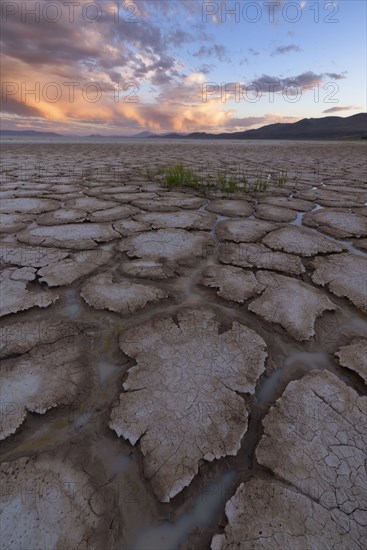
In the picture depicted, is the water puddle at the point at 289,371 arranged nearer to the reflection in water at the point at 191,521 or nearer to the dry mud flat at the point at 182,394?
the dry mud flat at the point at 182,394

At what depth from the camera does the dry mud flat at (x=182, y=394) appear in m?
0.65

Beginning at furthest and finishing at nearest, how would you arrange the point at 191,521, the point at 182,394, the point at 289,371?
the point at 289,371
the point at 182,394
the point at 191,521

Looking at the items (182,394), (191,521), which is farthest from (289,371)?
(191,521)

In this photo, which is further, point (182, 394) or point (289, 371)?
point (289, 371)

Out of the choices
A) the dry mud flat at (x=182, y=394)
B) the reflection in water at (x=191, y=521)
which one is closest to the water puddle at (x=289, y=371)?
the dry mud flat at (x=182, y=394)

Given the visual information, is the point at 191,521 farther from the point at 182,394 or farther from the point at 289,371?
the point at 289,371

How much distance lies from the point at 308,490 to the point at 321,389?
328 millimetres

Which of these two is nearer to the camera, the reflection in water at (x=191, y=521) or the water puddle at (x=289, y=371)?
the reflection in water at (x=191, y=521)

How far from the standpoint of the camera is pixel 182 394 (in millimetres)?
909

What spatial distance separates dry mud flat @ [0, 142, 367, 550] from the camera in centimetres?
65

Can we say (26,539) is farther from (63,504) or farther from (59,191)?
(59,191)

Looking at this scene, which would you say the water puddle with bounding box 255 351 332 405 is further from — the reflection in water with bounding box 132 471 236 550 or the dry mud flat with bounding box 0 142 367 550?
the reflection in water with bounding box 132 471 236 550

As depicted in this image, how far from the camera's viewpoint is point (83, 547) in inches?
23.4

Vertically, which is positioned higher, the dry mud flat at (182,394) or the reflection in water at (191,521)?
the dry mud flat at (182,394)
